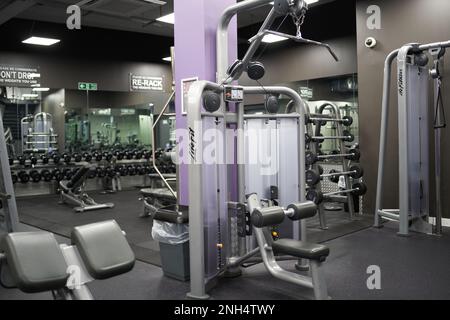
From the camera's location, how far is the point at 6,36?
7.82 metres

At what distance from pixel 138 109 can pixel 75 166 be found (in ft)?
6.81

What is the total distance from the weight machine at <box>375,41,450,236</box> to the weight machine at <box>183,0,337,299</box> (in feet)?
5.36

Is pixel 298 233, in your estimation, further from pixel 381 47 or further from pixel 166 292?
pixel 381 47

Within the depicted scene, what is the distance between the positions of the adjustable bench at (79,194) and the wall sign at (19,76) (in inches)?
89.7

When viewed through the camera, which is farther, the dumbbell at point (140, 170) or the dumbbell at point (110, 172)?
the dumbbell at point (140, 170)

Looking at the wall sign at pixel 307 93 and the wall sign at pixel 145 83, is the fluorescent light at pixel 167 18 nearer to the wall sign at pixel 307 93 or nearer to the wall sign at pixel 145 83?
the wall sign at pixel 145 83

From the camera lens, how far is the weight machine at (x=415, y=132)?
4438 mm

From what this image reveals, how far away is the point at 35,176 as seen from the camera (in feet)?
25.8

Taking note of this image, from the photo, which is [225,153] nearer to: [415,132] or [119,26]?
[415,132]

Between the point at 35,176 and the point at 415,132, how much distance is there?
652 centimetres

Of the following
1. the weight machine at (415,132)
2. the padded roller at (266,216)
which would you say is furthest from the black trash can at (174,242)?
the weight machine at (415,132)

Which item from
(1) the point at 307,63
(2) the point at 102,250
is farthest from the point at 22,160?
(2) the point at 102,250
